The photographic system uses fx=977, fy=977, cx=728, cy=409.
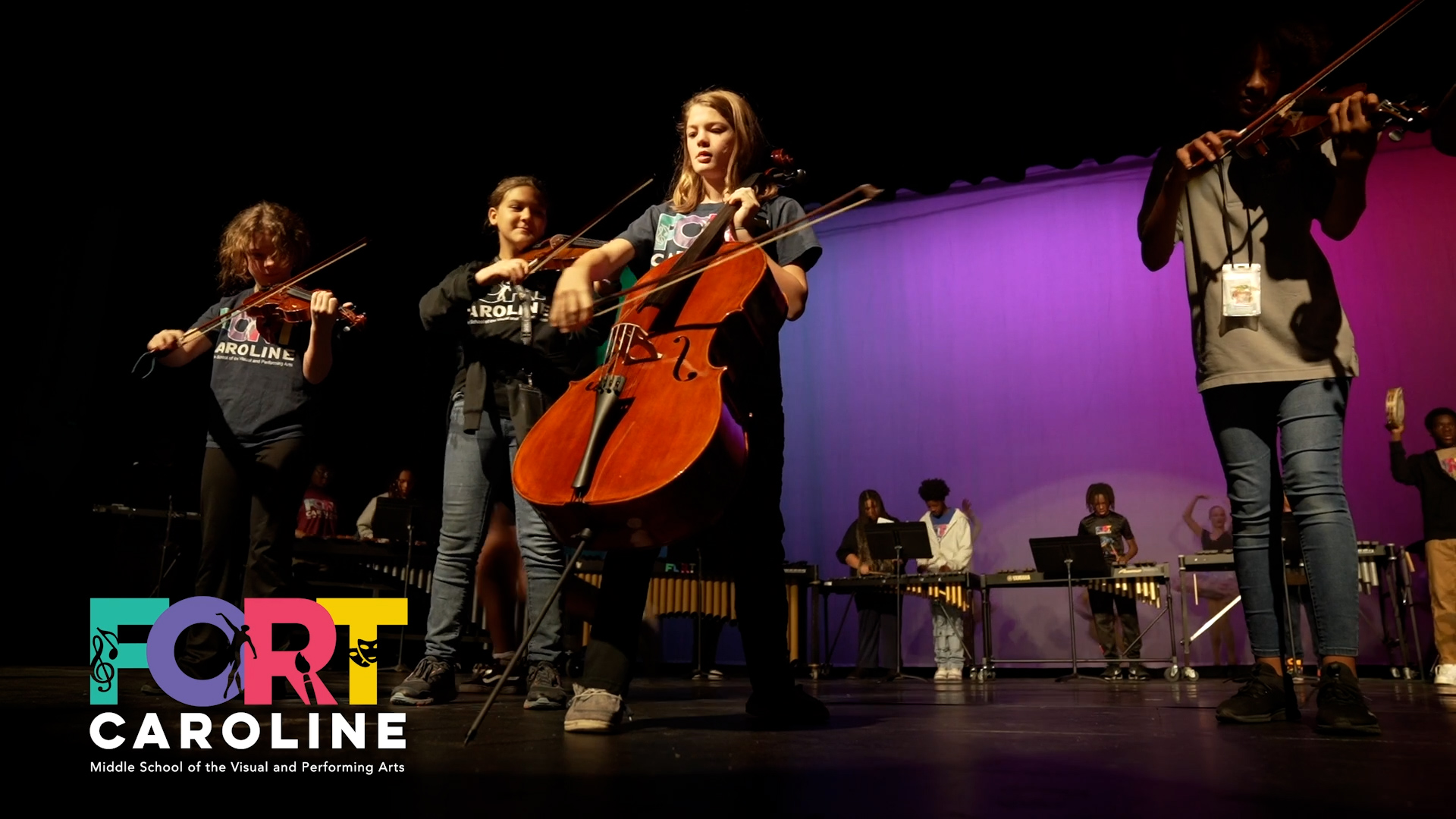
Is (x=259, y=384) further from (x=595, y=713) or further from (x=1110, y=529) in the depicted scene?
(x=1110, y=529)

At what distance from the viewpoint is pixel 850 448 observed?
10.6 metres

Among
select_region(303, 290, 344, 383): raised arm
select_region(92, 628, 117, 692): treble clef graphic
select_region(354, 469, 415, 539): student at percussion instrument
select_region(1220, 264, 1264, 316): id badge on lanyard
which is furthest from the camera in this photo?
select_region(354, 469, 415, 539): student at percussion instrument

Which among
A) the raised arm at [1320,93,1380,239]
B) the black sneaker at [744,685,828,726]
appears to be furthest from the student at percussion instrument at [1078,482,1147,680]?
the black sneaker at [744,685,828,726]

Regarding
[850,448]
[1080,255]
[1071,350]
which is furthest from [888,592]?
[1080,255]

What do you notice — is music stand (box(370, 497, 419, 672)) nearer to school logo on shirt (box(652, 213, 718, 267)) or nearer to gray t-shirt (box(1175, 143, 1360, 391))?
school logo on shirt (box(652, 213, 718, 267))

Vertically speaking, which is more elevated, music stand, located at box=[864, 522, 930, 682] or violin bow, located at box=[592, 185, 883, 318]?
violin bow, located at box=[592, 185, 883, 318]

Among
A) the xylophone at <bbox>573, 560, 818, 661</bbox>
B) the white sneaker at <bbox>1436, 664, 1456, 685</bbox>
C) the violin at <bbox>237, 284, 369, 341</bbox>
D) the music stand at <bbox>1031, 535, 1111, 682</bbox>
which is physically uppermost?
the violin at <bbox>237, 284, 369, 341</bbox>

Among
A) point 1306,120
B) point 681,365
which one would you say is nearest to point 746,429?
point 681,365

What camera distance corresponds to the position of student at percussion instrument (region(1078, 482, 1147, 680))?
8.88 m

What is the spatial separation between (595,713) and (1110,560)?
772 cm

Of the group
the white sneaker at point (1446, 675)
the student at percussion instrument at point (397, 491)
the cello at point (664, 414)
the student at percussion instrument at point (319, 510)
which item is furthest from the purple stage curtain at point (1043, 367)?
the cello at point (664, 414)

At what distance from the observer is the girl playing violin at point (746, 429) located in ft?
7.13

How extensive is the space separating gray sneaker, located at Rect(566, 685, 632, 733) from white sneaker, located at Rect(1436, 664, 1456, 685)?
6.60 m

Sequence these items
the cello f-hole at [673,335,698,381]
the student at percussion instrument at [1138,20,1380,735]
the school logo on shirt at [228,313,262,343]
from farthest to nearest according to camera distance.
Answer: the school logo on shirt at [228,313,262,343] < the student at percussion instrument at [1138,20,1380,735] < the cello f-hole at [673,335,698,381]
